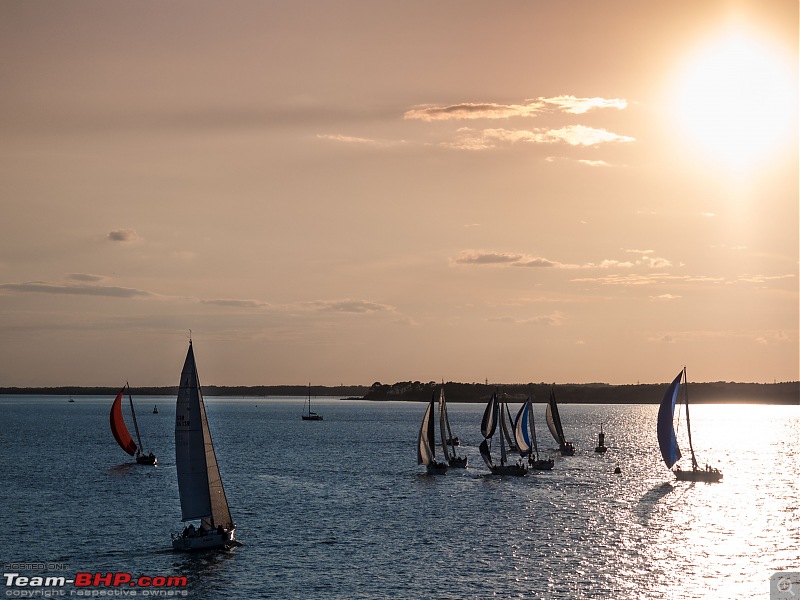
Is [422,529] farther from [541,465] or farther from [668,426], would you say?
[541,465]

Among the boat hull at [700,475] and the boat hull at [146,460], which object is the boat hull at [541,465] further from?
the boat hull at [146,460]

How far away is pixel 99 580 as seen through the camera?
2283 inches

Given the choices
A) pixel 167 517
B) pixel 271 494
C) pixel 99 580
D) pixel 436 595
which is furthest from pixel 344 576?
pixel 271 494

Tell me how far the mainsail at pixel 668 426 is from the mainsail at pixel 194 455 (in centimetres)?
5684

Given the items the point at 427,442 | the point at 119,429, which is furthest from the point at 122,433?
the point at 427,442

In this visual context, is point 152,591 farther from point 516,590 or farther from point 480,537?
point 480,537

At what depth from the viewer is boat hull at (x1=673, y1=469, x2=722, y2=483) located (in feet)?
364

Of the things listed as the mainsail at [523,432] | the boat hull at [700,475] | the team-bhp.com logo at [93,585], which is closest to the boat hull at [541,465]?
the mainsail at [523,432]

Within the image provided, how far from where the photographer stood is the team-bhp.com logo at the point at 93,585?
5534cm

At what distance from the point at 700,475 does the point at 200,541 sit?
67.7m

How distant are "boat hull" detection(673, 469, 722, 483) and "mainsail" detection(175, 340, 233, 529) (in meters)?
65.7

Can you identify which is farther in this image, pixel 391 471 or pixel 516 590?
pixel 391 471

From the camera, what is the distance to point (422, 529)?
76875 millimetres

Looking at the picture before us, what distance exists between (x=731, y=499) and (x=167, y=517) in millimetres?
56780
